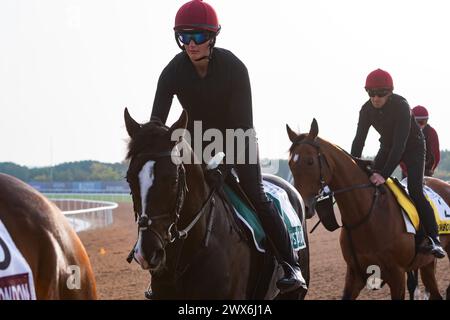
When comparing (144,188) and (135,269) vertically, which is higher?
(144,188)

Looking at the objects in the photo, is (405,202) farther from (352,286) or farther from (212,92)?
(212,92)

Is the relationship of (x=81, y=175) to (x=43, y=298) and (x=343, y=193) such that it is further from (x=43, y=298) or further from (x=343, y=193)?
(x=43, y=298)

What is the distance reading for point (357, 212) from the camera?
8359 mm

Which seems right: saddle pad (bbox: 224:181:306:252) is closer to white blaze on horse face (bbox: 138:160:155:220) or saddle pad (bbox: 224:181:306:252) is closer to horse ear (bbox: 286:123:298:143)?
white blaze on horse face (bbox: 138:160:155:220)

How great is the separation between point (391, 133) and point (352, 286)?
184cm

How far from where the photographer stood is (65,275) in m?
3.80

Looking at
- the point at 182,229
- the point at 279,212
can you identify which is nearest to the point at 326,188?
the point at 279,212

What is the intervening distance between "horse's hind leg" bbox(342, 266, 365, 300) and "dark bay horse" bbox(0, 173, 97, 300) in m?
4.54

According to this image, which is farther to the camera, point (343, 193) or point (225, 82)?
point (343, 193)

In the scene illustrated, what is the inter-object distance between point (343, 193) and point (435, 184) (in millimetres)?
2676

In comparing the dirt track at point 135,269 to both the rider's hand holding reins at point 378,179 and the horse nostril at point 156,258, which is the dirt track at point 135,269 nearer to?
the rider's hand holding reins at point 378,179

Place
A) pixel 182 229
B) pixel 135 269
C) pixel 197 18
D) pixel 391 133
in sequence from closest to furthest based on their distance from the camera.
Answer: pixel 182 229, pixel 197 18, pixel 391 133, pixel 135 269

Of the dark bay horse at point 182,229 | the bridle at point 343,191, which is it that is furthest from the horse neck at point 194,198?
the bridle at point 343,191
